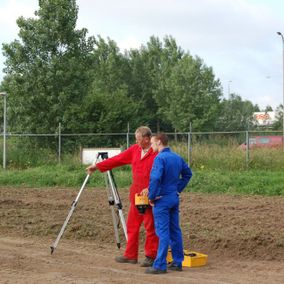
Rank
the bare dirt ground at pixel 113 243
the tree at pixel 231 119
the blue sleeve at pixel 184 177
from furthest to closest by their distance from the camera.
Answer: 1. the tree at pixel 231 119
2. the blue sleeve at pixel 184 177
3. the bare dirt ground at pixel 113 243

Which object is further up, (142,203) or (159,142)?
(159,142)

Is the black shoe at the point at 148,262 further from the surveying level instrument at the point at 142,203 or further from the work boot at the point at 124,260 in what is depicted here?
the surveying level instrument at the point at 142,203

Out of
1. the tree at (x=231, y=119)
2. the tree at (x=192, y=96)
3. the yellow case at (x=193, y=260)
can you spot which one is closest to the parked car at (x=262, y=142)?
the yellow case at (x=193, y=260)

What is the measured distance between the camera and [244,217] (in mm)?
11266

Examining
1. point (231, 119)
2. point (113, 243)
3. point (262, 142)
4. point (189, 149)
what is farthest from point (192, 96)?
point (113, 243)

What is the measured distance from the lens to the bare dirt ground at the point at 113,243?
739cm

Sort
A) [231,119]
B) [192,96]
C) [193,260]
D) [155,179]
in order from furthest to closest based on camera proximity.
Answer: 1. [231,119]
2. [192,96]
3. [193,260]
4. [155,179]

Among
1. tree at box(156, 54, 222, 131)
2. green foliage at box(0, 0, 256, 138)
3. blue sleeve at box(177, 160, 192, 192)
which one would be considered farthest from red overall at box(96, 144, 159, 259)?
tree at box(156, 54, 222, 131)

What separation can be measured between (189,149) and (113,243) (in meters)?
11.8

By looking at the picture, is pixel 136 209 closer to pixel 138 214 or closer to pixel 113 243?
pixel 138 214

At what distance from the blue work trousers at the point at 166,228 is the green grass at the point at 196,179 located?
940 cm

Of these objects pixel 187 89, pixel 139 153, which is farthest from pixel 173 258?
pixel 187 89

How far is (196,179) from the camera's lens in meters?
18.5

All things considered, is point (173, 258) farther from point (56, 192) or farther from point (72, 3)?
point (72, 3)
